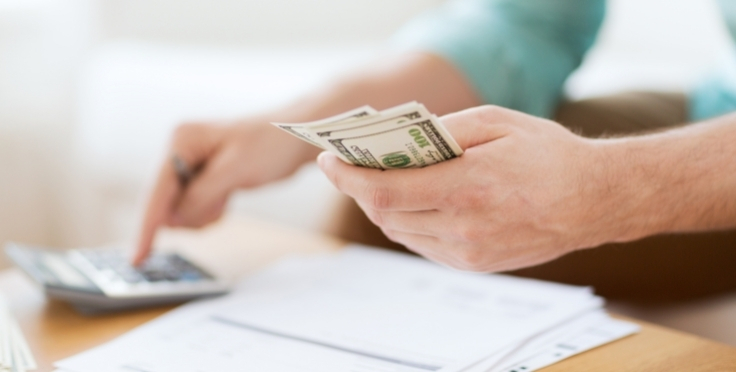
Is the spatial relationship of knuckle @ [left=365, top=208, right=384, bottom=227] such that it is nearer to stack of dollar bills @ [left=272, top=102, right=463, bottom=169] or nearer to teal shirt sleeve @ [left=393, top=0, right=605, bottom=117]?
stack of dollar bills @ [left=272, top=102, right=463, bottom=169]

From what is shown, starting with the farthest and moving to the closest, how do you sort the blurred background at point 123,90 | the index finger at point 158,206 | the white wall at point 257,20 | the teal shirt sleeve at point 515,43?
1. the white wall at point 257,20
2. the blurred background at point 123,90
3. the teal shirt sleeve at point 515,43
4. the index finger at point 158,206

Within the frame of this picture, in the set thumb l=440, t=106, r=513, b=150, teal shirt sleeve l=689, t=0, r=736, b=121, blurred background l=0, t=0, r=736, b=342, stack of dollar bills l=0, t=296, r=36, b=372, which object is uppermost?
blurred background l=0, t=0, r=736, b=342

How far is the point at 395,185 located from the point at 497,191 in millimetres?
59

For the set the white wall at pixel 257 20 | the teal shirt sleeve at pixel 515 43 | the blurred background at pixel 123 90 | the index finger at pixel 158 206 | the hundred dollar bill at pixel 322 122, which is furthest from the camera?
the white wall at pixel 257 20

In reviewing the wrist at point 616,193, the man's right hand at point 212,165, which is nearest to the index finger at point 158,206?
the man's right hand at point 212,165

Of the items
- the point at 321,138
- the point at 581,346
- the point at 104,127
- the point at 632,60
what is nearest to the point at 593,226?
the point at 581,346

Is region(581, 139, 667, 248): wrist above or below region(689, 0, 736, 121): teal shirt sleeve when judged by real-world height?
below

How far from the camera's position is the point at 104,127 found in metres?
1.35

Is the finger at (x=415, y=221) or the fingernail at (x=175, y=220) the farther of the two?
the fingernail at (x=175, y=220)

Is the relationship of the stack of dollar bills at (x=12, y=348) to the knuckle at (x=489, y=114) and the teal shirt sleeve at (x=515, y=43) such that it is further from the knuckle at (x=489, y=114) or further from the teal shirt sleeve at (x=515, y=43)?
the teal shirt sleeve at (x=515, y=43)

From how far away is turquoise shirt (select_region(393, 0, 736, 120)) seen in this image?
809mm

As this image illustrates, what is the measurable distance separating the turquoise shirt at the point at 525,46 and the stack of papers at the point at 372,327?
0.28m

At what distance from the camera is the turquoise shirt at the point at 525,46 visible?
81 centimetres

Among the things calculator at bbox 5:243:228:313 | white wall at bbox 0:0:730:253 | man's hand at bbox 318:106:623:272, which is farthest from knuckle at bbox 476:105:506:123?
white wall at bbox 0:0:730:253
